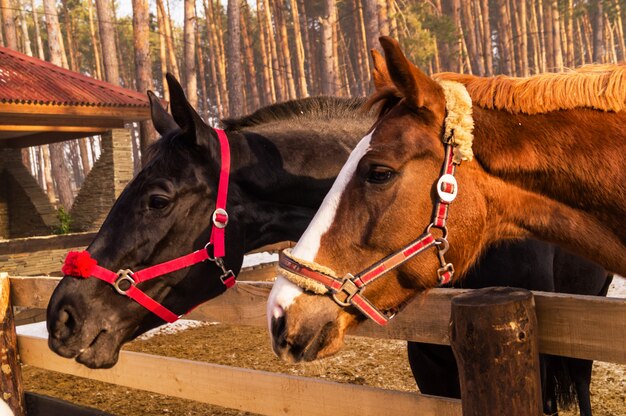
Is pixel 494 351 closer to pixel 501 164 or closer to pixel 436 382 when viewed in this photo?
pixel 501 164

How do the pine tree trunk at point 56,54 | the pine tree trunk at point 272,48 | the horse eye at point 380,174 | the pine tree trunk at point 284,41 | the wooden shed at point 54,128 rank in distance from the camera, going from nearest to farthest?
the horse eye at point 380,174
the wooden shed at point 54,128
the pine tree trunk at point 56,54
the pine tree trunk at point 272,48
the pine tree trunk at point 284,41

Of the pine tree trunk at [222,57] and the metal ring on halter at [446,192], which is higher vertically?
the pine tree trunk at [222,57]

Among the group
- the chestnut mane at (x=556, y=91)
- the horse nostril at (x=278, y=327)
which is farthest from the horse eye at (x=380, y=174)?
the horse nostril at (x=278, y=327)

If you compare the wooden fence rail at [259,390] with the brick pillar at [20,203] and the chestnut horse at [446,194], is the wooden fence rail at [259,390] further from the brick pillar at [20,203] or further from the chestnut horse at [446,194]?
the brick pillar at [20,203]

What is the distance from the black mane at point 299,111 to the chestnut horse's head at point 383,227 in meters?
1.40

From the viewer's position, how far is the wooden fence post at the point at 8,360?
3.85m

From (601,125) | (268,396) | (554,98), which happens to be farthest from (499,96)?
(268,396)

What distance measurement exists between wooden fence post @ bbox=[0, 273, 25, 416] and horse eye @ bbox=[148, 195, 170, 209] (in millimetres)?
1987

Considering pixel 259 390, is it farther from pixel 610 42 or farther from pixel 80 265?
pixel 610 42

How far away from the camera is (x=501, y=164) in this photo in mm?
1854

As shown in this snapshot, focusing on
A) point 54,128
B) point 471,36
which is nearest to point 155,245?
point 54,128

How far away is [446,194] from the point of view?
1.77m

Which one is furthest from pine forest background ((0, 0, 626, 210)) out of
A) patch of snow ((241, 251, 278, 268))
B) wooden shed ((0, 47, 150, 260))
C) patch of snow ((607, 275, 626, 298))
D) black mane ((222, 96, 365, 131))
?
black mane ((222, 96, 365, 131))

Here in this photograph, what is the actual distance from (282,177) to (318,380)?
38.8 inches
